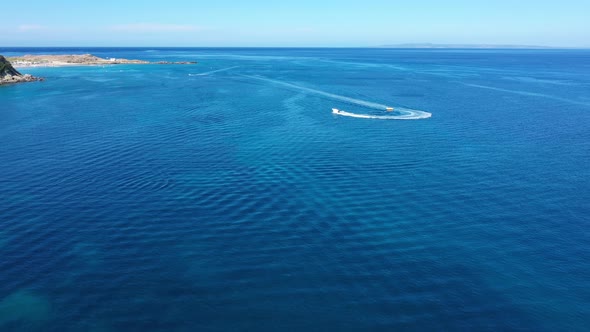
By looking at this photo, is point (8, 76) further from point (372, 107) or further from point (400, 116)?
point (400, 116)

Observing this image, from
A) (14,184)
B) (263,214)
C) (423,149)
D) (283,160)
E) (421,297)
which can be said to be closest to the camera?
(421,297)

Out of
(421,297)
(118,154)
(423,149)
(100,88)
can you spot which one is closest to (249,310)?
(421,297)

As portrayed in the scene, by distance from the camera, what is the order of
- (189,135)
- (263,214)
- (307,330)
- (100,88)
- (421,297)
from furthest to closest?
(100,88)
(189,135)
(263,214)
(421,297)
(307,330)

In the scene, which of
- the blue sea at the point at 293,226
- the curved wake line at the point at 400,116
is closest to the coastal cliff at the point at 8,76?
the blue sea at the point at 293,226

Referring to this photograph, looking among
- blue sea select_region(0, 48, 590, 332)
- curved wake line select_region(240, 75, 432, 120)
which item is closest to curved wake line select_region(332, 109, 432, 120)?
curved wake line select_region(240, 75, 432, 120)

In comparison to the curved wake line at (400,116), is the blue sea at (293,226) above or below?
below

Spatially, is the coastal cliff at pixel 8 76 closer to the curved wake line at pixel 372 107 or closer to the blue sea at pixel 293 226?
the blue sea at pixel 293 226

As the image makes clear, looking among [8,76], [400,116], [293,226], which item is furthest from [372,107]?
[8,76]

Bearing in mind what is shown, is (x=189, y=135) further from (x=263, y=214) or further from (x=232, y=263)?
(x=232, y=263)

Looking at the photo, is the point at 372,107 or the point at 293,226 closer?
the point at 293,226
